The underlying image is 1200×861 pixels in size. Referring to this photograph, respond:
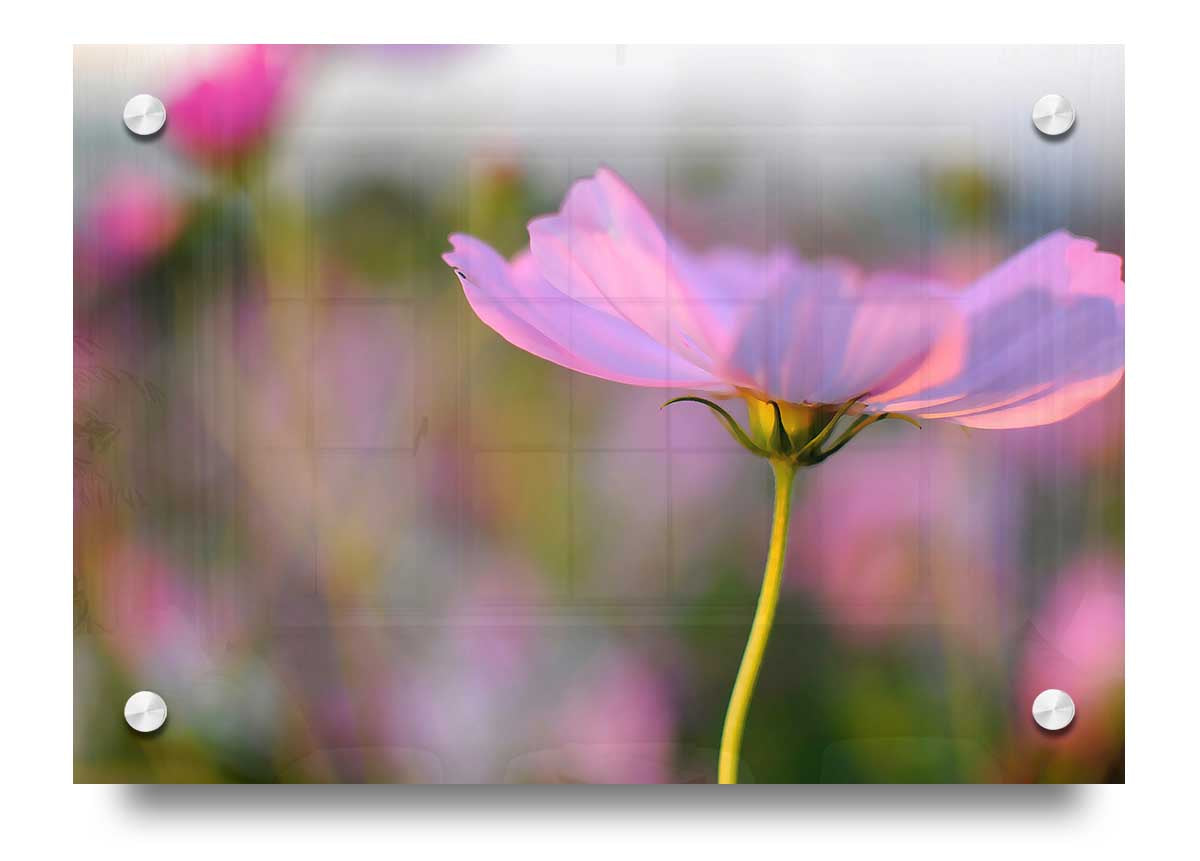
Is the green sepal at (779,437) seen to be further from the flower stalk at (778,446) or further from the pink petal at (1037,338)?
the pink petal at (1037,338)

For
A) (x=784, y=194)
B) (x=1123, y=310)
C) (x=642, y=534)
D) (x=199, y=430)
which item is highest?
(x=784, y=194)

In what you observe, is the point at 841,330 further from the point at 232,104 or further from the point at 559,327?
the point at 232,104

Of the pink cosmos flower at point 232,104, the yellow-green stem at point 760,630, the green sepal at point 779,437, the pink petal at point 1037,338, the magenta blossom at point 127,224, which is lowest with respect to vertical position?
the yellow-green stem at point 760,630

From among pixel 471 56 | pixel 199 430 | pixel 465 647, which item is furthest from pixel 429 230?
pixel 465 647

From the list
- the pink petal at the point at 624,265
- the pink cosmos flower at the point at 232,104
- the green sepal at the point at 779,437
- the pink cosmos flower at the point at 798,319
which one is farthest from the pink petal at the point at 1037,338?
the pink cosmos flower at the point at 232,104

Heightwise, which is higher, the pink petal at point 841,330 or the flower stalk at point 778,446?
the pink petal at point 841,330
